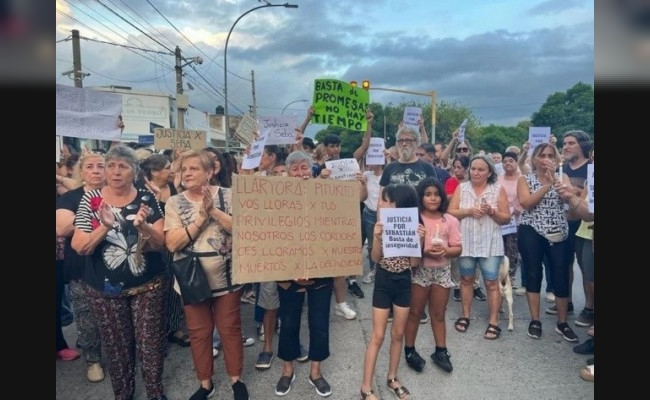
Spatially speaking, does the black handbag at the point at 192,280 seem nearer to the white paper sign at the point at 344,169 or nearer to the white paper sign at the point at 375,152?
the white paper sign at the point at 344,169

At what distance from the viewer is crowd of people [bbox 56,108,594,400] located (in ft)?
11.1

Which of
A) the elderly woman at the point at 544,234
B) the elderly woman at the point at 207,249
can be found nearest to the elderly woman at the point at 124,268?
the elderly woman at the point at 207,249

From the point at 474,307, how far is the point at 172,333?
363cm

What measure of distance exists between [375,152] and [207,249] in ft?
10.7

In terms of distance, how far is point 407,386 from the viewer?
391 centimetres

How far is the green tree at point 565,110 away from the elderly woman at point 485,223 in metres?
30.2

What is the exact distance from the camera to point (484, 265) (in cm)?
491

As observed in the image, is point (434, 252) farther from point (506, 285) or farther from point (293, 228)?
point (506, 285)

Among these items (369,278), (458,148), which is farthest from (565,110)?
(369,278)

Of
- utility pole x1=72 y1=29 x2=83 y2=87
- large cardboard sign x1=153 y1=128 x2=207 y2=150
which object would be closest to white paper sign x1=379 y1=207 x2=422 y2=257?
large cardboard sign x1=153 y1=128 x2=207 y2=150

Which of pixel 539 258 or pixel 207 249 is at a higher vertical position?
pixel 207 249
